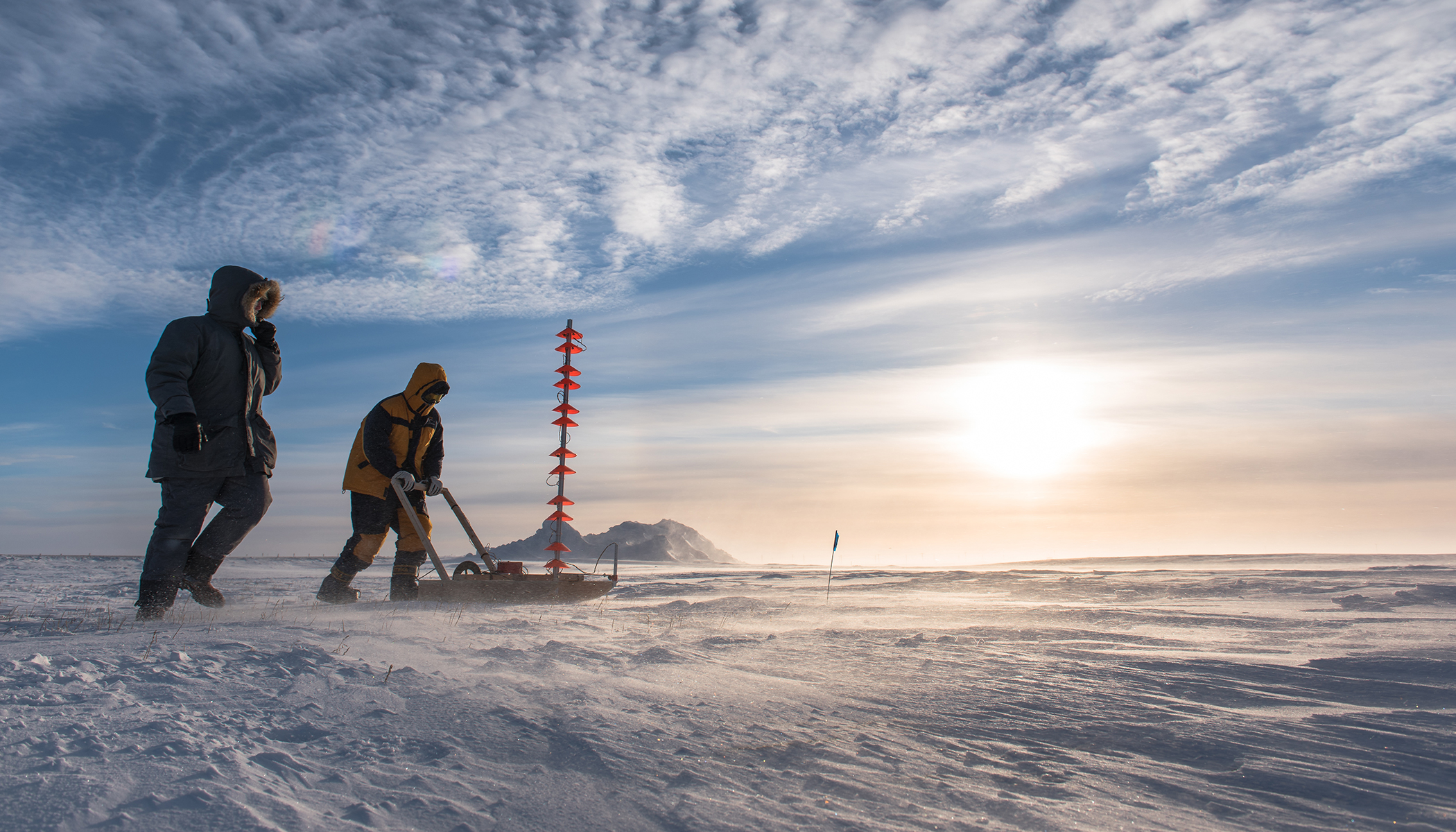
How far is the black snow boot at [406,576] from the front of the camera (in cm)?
607

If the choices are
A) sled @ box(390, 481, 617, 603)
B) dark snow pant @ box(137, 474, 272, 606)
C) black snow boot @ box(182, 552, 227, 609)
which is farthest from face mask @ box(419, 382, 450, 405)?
black snow boot @ box(182, 552, 227, 609)

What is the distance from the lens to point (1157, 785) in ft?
6.06

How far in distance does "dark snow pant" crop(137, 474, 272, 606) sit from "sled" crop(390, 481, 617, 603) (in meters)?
1.34

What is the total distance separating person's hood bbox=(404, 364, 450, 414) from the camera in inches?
248

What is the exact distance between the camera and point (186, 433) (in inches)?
155

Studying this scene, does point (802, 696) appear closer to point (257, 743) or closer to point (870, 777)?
point (870, 777)

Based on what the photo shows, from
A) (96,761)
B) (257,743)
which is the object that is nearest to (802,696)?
(257,743)

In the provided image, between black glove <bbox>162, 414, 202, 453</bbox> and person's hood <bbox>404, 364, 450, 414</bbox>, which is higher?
person's hood <bbox>404, 364, 450, 414</bbox>

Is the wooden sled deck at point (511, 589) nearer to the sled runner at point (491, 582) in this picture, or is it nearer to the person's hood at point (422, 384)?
the sled runner at point (491, 582)

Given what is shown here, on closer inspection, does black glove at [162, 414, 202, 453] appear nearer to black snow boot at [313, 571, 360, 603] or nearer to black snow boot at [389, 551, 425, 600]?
black snow boot at [313, 571, 360, 603]

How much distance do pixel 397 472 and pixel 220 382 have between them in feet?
5.57

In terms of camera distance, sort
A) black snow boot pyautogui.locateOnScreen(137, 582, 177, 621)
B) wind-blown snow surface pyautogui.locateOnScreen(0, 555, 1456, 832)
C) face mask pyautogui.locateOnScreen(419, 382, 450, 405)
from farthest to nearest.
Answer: face mask pyautogui.locateOnScreen(419, 382, 450, 405) < black snow boot pyautogui.locateOnScreen(137, 582, 177, 621) < wind-blown snow surface pyautogui.locateOnScreen(0, 555, 1456, 832)

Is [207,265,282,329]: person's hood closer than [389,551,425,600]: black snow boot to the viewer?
Yes

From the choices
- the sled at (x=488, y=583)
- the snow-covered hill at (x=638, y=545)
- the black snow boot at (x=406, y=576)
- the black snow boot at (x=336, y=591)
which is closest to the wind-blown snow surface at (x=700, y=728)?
the black snow boot at (x=336, y=591)
